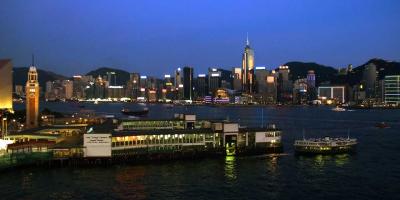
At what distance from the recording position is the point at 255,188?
2917 centimetres

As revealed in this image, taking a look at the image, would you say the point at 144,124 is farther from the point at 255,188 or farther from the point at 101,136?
the point at 255,188

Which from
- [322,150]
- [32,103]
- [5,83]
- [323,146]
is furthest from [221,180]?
[5,83]

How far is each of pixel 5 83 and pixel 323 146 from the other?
4814cm

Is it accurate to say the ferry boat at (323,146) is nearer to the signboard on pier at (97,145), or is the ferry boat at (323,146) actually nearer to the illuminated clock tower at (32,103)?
the signboard on pier at (97,145)

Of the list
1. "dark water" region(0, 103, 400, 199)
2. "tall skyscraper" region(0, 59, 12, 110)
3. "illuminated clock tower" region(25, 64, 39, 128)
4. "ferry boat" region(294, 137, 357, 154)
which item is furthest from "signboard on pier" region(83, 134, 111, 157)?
"tall skyscraper" region(0, 59, 12, 110)

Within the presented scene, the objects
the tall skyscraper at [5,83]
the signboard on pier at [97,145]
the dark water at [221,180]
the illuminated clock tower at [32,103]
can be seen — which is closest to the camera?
the dark water at [221,180]

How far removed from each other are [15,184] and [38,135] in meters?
14.1

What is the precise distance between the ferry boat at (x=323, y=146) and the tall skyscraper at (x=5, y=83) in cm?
4602

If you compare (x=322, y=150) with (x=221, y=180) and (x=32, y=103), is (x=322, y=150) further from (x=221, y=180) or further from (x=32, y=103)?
(x=32, y=103)

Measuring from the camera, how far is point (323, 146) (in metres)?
43.8

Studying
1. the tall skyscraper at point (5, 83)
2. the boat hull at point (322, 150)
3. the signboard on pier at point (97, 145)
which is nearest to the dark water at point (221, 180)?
the signboard on pier at point (97, 145)

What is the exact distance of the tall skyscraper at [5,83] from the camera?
7131 centimetres

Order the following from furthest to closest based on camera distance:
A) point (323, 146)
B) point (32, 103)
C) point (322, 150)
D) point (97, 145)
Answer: point (32, 103) < point (323, 146) < point (322, 150) < point (97, 145)

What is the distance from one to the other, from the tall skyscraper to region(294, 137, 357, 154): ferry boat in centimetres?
4602
